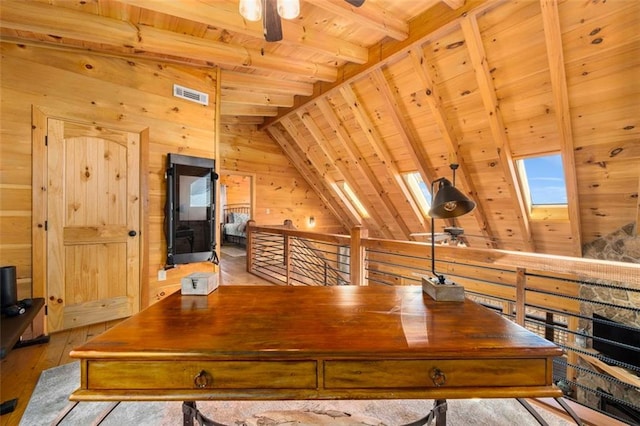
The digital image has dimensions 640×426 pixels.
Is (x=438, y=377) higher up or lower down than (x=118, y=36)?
lower down

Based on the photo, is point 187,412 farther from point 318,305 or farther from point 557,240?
point 557,240

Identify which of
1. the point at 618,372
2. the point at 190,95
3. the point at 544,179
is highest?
the point at 190,95

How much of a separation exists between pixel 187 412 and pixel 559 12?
12.2 feet

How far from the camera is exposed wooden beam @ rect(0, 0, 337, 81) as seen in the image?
2301mm

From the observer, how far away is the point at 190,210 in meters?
3.30

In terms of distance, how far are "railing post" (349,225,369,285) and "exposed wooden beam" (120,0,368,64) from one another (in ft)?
6.42

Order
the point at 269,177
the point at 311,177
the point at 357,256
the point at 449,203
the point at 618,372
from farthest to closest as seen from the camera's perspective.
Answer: the point at 311,177 < the point at 269,177 < the point at 618,372 < the point at 357,256 < the point at 449,203

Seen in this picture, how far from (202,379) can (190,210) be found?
2756 mm

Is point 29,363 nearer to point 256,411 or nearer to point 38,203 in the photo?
point 38,203

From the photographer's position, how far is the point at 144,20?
103 inches

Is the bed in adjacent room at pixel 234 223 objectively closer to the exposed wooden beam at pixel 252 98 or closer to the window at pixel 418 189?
the exposed wooden beam at pixel 252 98

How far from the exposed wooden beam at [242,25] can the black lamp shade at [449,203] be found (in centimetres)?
222

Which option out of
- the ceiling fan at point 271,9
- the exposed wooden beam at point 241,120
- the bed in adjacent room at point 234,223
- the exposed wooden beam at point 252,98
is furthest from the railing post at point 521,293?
the bed in adjacent room at point 234,223

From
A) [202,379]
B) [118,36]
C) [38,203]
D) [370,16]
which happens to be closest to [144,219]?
[38,203]
